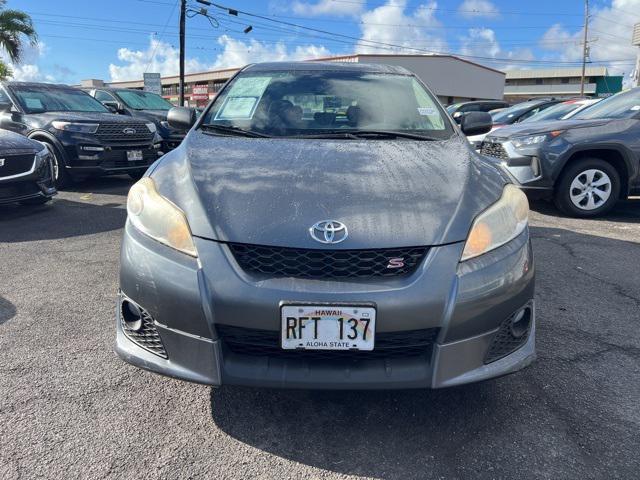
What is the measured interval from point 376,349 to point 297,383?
31 cm

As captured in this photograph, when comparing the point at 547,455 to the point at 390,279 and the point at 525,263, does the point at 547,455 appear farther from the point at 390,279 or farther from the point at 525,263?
the point at 390,279

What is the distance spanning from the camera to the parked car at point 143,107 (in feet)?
31.9

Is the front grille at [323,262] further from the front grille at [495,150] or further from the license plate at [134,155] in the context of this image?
the license plate at [134,155]

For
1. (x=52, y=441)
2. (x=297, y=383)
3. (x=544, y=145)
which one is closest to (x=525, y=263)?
(x=297, y=383)

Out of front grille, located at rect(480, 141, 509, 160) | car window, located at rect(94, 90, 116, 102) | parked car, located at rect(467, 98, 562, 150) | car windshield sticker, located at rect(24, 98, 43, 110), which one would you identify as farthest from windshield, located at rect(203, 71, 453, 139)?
car window, located at rect(94, 90, 116, 102)

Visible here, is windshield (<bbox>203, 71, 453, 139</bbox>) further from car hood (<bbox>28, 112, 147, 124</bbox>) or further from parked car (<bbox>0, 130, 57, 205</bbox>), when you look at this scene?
car hood (<bbox>28, 112, 147, 124</bbox>)

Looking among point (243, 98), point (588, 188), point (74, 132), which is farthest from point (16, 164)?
point (588, 188)

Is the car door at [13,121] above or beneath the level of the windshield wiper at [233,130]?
above

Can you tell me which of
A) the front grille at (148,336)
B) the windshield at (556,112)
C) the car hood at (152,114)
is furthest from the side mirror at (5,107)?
the windshield at (556,112)

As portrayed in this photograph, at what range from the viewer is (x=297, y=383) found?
68.8 inches

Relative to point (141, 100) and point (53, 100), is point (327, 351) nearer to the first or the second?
point (53, 100)

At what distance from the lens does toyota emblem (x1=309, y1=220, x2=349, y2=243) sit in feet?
5.94

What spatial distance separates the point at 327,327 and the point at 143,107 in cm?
1060

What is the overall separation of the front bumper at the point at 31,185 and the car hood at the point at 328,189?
13.3 ft
